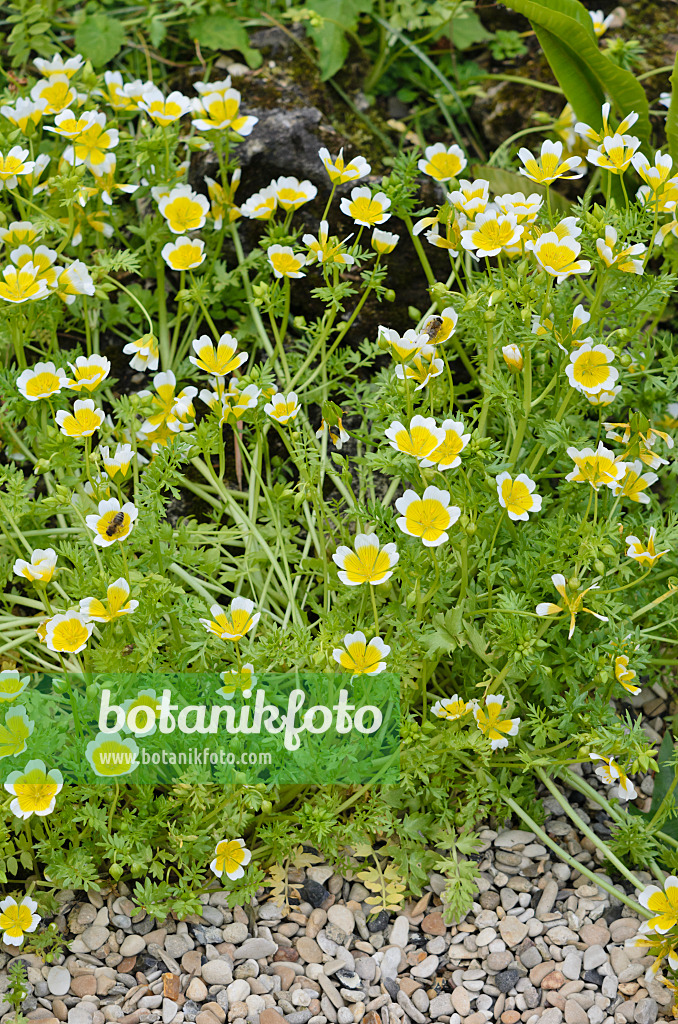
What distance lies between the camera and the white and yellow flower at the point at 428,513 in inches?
60.1

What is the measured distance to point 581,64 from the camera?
2332mm

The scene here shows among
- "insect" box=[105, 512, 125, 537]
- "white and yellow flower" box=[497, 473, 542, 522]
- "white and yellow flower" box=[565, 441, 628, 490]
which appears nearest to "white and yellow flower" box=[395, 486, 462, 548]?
"white and yellow flower" box=[497, 473, 542, 522]

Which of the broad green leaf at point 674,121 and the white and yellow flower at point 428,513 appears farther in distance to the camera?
the broad green leaf at point 674,121

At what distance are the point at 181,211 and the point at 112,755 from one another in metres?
1.25

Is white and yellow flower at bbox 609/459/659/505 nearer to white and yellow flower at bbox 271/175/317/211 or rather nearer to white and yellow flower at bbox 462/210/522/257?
white and yellow flower at bbox 462/210/522/257

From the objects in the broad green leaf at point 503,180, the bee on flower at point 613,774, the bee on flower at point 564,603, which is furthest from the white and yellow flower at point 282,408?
the broad green leaf at point 503,180

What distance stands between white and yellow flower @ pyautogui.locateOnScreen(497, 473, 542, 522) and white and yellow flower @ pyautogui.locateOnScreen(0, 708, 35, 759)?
939mm

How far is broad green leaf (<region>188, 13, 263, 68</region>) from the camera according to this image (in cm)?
278

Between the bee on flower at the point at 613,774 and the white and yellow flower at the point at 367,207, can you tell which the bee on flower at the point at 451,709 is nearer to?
the bee on flower at the point at 613,774

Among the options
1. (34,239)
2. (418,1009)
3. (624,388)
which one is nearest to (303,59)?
(34,239)

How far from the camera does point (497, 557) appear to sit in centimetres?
187

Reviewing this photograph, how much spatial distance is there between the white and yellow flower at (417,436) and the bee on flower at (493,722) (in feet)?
1.56

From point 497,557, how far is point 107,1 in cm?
231

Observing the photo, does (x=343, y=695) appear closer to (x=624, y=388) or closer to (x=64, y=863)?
(x=64, y=863)
